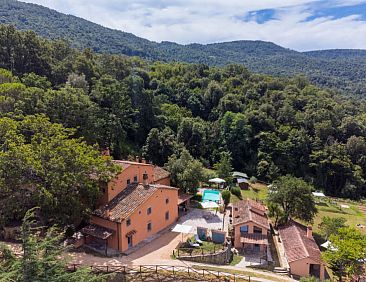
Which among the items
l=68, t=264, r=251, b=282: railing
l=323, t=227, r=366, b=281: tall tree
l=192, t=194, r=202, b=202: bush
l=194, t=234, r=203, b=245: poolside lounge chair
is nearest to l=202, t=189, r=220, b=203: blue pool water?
l=192, t=194, r=202, b=202: bush

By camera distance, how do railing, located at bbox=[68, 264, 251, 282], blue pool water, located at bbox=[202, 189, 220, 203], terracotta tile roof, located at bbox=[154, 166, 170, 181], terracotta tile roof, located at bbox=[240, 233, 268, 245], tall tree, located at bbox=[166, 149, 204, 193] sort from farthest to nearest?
1. blue pool water, located at bbox=[202, 189, 220, 203]
2. tall tree, located at bbox=[166, 149, 204, 193]
3. terracotta tile roof, located at bbox=[154, 166, 170, 181]
4. terracotta tile roof, located at bbox=[240, 233, 268, 245]
5. railing, located at bbox=[68, 264, 251, 282]

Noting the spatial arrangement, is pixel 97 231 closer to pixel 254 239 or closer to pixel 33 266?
pixel 33 266

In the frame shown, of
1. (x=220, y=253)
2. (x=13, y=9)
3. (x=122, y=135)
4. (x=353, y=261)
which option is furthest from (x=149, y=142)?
(x=13, y=9)

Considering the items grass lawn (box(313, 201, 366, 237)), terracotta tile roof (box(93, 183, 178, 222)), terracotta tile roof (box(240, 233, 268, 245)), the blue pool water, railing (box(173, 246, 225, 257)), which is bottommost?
grass lawn (box(313, 201, 366, 237))

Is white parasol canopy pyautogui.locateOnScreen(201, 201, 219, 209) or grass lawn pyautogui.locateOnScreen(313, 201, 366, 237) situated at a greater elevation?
white parasol canopy pyautogui.locateOnScreen(201, 201, 219, 209)

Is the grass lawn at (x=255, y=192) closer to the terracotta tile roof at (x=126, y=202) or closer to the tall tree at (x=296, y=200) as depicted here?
the tall tree at (x=296, y=200)

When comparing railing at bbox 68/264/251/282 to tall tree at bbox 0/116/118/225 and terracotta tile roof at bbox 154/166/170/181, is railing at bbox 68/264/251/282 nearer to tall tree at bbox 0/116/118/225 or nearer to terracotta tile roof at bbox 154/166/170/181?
tall tree at bbox 0/116/118/225

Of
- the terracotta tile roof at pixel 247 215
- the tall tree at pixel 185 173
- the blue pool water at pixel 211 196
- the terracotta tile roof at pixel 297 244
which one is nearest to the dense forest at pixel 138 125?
the tall tree at pixel 185 173
